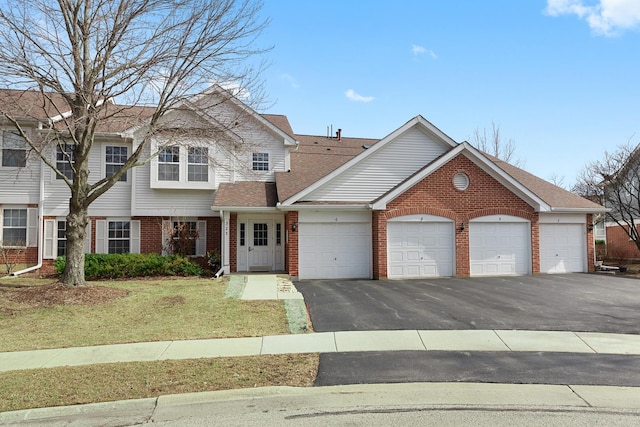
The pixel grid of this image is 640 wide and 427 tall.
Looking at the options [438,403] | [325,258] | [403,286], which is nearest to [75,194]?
[325,258]

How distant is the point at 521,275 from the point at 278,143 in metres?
11.7

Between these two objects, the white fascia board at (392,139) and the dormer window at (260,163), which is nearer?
the white fascia board at (392,139)

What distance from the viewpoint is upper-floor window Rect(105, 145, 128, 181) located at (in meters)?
17.2

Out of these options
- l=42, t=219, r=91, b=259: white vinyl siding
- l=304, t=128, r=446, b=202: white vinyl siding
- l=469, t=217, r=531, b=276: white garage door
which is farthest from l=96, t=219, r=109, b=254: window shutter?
l=469, t=217, r=531, b=276: white garage door

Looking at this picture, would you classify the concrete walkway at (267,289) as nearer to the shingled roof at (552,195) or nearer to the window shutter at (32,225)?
the window shutter at (32,225)

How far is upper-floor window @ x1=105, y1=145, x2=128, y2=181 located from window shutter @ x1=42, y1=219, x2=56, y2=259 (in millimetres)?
3024

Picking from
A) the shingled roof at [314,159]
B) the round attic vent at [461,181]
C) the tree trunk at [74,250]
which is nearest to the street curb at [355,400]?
the tree trunk at [74,250]

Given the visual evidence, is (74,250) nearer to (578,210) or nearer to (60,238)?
(60,238)

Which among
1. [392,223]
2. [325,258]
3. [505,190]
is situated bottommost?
[325,258]

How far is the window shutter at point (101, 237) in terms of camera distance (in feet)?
56.1

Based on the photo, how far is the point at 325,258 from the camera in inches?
610

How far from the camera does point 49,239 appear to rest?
16812 millimetres

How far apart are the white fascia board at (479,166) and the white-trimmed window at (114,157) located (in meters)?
10.7

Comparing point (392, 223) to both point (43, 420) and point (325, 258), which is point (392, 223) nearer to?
point (325, 258)
